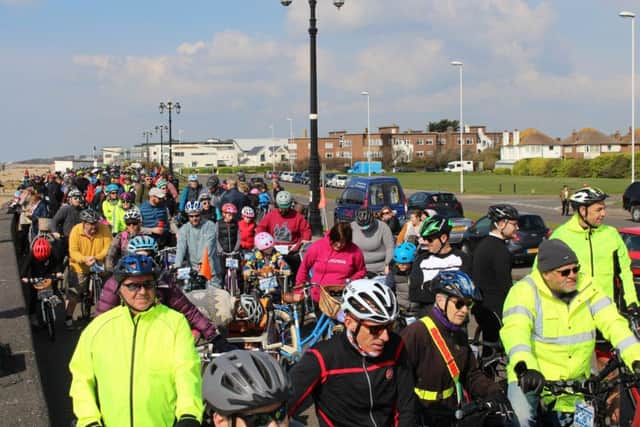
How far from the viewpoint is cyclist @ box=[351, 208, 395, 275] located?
31.5 ft

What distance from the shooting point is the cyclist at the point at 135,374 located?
369cm

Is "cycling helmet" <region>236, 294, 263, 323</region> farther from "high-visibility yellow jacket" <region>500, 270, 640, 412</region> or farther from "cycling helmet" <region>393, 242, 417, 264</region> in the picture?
"high-visibility yellow jacket" <region>500, 270, 640, 412</region>

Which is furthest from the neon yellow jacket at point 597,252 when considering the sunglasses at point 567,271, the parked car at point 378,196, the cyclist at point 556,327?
the parked car at point 378,196

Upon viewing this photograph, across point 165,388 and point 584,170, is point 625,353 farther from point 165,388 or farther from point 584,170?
point 584,170

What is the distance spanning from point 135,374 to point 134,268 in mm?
624

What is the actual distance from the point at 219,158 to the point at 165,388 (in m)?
172

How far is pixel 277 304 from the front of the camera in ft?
29.3

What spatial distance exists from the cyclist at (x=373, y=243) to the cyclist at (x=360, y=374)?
576 centimetres

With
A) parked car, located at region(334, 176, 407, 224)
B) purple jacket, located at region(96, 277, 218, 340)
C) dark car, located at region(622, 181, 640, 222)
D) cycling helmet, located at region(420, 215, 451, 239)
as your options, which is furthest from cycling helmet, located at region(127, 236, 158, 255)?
dark car, located at region(622, 181, 640, 222)

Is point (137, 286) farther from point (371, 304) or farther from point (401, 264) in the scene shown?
point (401, 264)

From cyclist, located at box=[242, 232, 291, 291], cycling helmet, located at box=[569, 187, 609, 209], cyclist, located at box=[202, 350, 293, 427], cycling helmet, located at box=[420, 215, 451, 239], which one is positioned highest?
cycling helmet, located at box=[569, 187, 609, 209]

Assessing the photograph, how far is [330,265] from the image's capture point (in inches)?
329

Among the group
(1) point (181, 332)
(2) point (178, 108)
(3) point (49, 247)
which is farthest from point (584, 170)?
(1) point (181, 332)

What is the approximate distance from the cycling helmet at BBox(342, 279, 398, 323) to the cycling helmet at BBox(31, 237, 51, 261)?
7941 millimetres
